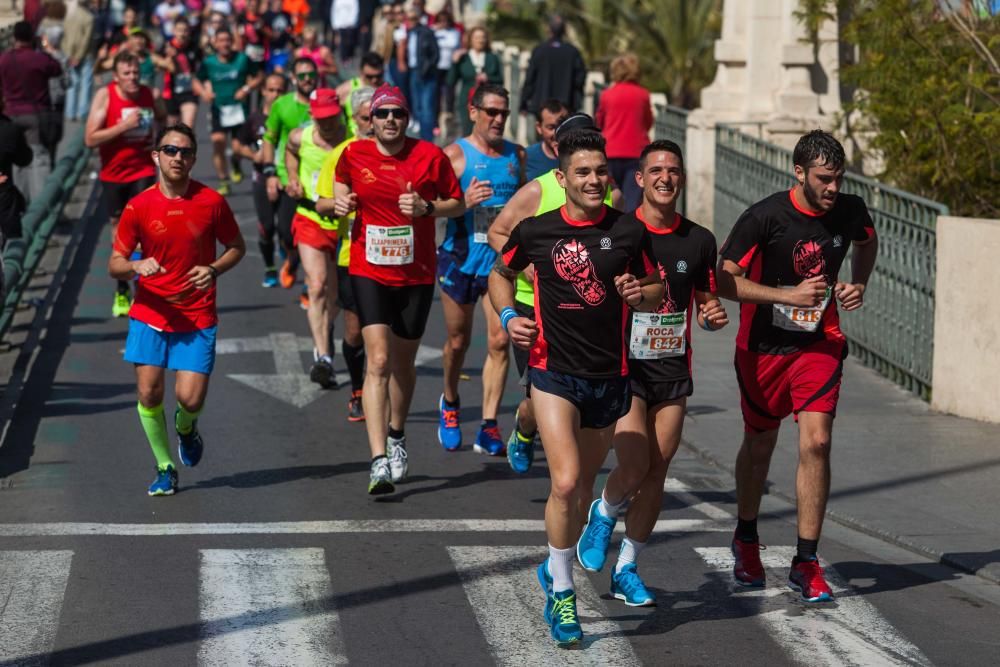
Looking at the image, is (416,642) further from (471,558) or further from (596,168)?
(596,168)

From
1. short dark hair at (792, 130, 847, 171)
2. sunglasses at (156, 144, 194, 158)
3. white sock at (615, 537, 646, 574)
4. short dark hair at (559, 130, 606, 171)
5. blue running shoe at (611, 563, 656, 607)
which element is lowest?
blue running shoe at (611, 563, 656, 607)

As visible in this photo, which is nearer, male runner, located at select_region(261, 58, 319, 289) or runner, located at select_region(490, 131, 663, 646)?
runner, located at select_region(490, 131, 663, 646)

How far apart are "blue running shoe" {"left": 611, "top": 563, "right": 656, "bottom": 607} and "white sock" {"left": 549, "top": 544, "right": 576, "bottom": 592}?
606 mm

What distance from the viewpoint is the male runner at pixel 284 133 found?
15.7 meters

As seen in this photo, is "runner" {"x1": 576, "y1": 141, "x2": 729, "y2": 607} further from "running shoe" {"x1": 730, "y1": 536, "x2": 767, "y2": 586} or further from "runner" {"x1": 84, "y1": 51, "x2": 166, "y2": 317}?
"runner" {"x1": 84, "y1": 51, "x2": 166, "y2": 317}

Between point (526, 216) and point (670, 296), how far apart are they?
1822 millimetres

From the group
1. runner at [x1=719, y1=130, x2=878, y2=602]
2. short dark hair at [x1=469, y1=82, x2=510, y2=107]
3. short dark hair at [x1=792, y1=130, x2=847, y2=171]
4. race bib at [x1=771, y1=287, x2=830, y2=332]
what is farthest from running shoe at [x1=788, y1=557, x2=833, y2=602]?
short dark hair at [x1=469, y1=82, x2=510, y2=107]

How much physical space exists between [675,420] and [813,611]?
40.6 inches

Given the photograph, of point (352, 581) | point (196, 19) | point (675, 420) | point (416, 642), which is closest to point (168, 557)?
point (352, 581)

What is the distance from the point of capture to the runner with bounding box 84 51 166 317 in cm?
1620

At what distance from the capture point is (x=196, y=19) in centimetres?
4009

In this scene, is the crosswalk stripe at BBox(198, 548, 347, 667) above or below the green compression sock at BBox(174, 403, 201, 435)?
below

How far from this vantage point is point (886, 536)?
9828mm

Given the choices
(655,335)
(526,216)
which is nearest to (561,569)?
(655,335)
